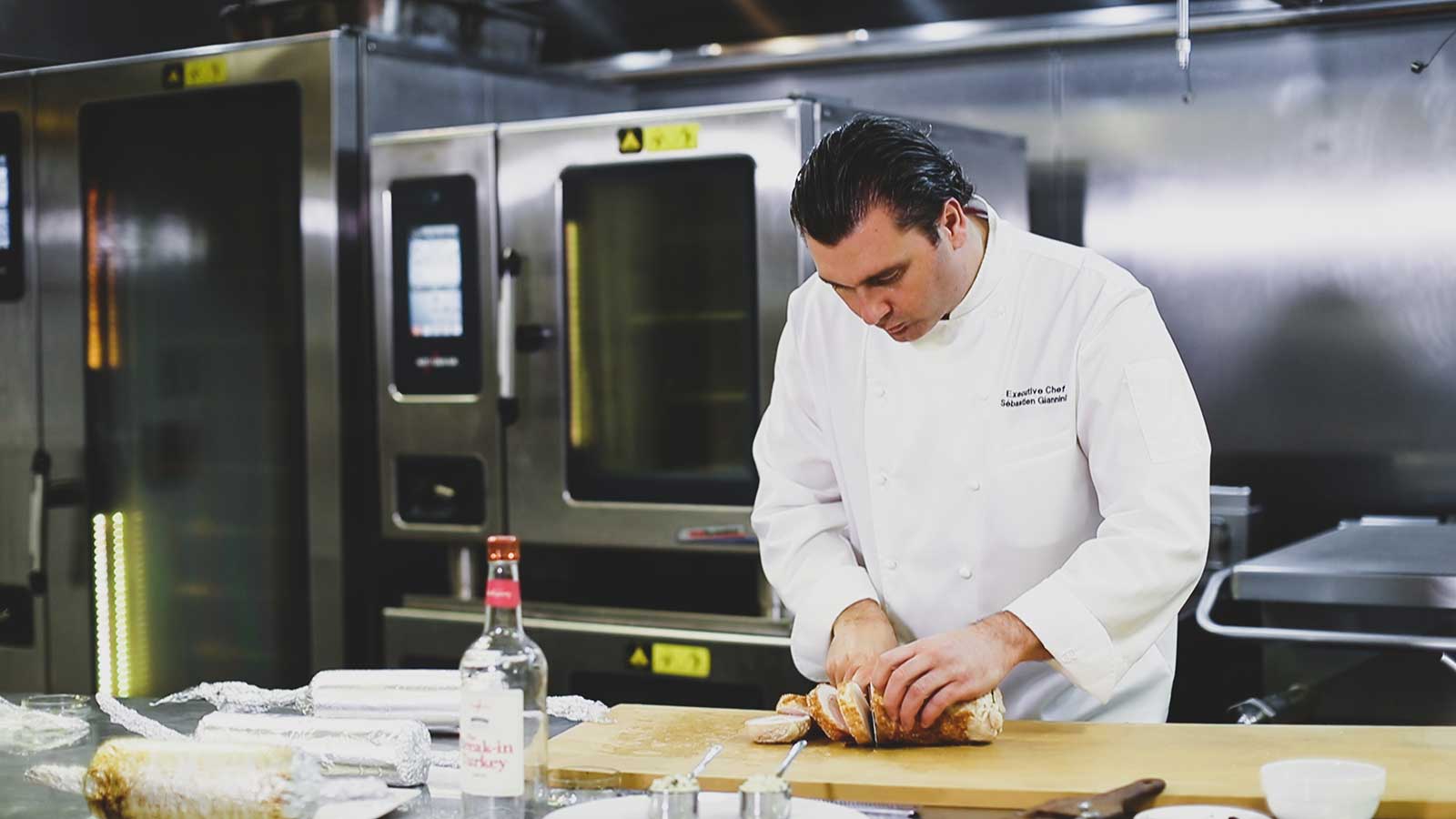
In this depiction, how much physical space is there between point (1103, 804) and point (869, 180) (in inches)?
33.3

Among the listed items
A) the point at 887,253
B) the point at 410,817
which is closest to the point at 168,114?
the point at 887,253

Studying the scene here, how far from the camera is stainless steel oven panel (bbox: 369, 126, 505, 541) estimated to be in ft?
10.9

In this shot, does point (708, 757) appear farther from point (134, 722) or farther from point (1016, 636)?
point (134, 722)

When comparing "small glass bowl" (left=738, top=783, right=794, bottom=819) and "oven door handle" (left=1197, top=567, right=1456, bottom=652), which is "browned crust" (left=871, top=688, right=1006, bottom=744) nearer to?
"small glass bowl" (left=738, top=783, right=794, bottom=819)

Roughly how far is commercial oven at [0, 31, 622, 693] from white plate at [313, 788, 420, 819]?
1788mm

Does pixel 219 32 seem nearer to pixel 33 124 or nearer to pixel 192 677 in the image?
pixel 33 124

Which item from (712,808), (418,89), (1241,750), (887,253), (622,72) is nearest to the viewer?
(712,808)

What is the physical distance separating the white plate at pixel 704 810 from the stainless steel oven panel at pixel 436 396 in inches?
67.4

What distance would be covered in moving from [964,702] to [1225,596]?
4.70 feet

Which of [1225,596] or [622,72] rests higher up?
[622,72]

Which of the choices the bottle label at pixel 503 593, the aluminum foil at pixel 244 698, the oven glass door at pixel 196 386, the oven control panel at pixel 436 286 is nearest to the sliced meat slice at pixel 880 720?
the bottle label at pixel 503 593

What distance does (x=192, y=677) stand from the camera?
3723 millimetres

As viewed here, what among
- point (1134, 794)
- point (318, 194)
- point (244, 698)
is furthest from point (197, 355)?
point (1134, 794)

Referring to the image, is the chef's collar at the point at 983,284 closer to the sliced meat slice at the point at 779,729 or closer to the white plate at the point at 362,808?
the sliced meat slice at the point at 779,729
